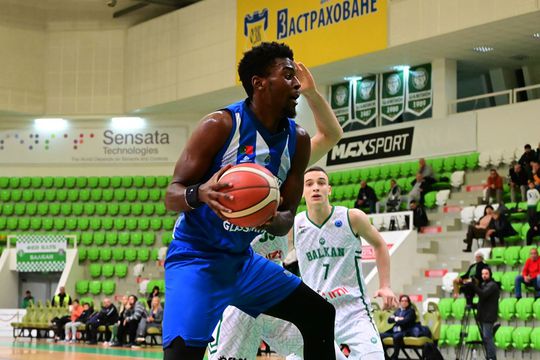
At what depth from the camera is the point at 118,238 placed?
106 feet

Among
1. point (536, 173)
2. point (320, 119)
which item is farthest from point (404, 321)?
point (320, 119)

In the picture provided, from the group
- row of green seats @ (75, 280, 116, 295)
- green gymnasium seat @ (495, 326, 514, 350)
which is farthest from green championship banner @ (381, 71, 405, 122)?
green gymnasium seat @ (495, 326, 514, 350)

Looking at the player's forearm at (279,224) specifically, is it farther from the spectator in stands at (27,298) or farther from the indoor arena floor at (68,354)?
the spectator in stands at (27,298)

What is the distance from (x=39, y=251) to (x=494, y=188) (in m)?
16.2

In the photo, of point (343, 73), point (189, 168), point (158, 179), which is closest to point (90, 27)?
point (158, 179)

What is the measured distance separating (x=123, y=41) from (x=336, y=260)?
29065 millimetres

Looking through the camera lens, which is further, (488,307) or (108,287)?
(108,287)

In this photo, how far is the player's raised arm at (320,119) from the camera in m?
6.02

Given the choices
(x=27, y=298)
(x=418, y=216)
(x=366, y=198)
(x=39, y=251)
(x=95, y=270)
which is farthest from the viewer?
(x=95, y=270)

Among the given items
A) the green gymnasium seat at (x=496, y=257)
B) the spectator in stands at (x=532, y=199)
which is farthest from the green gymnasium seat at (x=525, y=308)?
the spectator in stands at (x=532, y=199)

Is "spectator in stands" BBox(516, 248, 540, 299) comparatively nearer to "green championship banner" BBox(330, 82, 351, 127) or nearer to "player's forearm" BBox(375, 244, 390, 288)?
"player's forearm" BBox(375, 244, 390, 288)

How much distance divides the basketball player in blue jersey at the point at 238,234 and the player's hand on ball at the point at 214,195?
5.7 inches

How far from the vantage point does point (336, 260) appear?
24.0 ft

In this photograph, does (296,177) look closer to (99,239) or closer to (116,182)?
(99,239)
